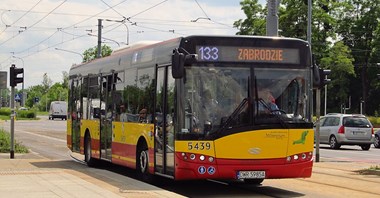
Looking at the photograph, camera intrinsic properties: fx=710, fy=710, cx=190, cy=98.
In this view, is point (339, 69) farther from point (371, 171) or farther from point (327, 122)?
point (371, 171)

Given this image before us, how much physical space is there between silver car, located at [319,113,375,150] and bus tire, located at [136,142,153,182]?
1781cm

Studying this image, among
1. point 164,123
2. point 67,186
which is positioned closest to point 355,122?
point 164,123

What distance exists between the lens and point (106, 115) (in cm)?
1752

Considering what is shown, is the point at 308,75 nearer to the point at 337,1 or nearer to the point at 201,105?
the point at 201,105

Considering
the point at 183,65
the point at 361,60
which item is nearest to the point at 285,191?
the point at 183,65

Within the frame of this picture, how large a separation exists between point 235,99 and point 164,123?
1.51m

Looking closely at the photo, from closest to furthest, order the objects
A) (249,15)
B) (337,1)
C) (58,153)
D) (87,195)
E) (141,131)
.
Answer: (87,195)
(141,131)
(58,153)
(249,15)
(337,1)

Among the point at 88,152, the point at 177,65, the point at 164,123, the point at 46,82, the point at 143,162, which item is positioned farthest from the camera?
the point at 46,82

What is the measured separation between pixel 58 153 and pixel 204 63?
47.6 feet

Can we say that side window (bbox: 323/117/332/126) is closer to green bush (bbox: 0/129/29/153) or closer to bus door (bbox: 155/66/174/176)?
green bush (bbox: 0/129/29/153)

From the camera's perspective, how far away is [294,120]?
41.8 feet

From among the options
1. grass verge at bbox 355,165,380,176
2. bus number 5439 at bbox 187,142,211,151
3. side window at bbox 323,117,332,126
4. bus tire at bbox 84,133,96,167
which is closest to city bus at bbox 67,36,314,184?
bus number 5439 at bbox 187,142,211,151

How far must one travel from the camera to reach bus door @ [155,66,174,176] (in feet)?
41.9

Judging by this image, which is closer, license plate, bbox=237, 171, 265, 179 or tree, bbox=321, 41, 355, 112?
license plate, bbox=237, 171, 265, 179
